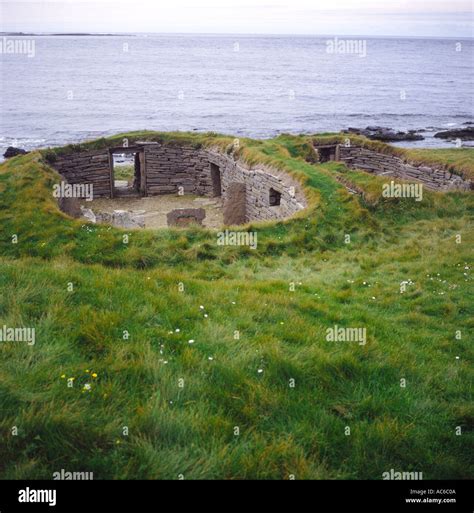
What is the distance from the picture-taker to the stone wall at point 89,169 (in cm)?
2519

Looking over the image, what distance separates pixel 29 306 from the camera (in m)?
6.77

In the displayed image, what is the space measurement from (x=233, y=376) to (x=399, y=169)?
21868 mm

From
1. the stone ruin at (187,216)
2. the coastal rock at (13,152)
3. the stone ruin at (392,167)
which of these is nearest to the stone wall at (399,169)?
the stone ruin at (392,167)

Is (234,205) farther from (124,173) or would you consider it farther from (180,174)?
(124,173)

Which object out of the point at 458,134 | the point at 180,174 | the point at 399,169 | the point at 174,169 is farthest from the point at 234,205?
the point at 458,134

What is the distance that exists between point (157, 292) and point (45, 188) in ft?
41.6

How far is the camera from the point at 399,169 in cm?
2497

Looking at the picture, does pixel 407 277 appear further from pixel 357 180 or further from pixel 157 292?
pixel 357 180

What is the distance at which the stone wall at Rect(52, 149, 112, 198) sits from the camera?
82.6ft

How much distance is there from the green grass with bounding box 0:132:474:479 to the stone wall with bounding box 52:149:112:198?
16.9m

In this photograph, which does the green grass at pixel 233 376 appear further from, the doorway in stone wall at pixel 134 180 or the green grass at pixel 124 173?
the green grass at pixel 124 173

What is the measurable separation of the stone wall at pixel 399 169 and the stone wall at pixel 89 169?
1331 cm
